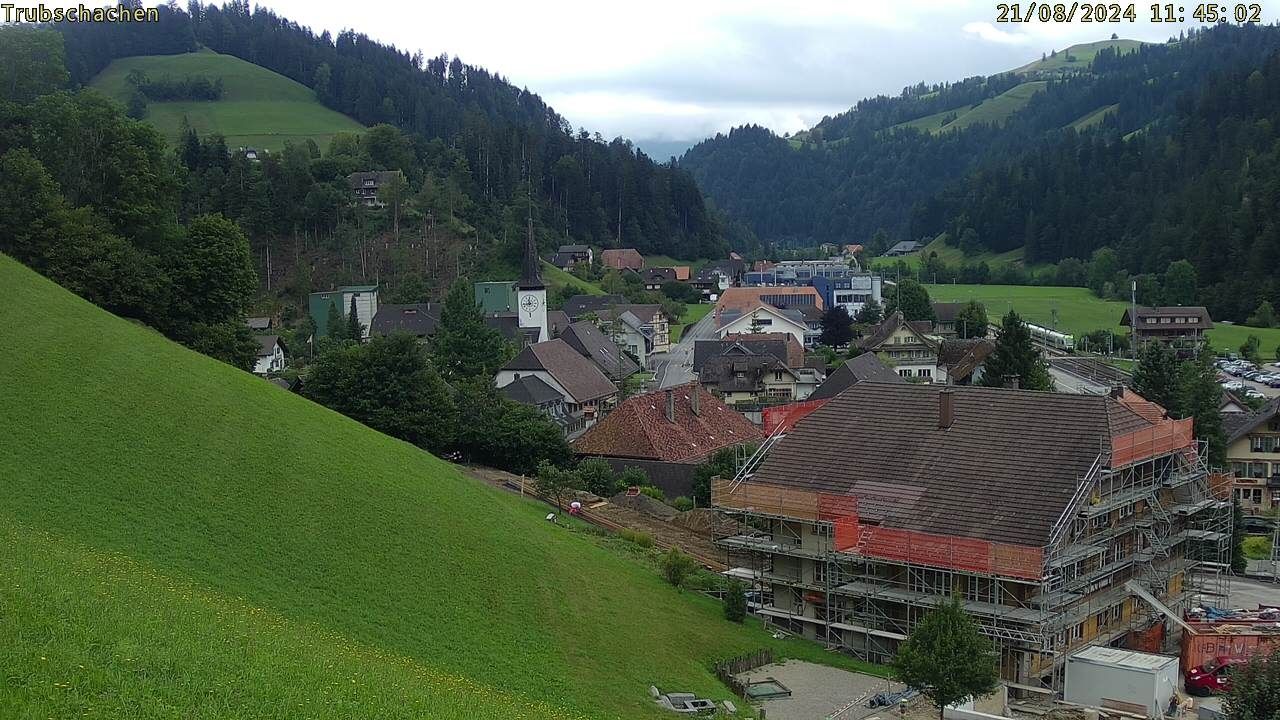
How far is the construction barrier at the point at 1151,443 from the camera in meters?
28.4

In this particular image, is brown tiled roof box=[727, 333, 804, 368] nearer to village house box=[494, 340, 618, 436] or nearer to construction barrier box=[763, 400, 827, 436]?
village house box=[494, 340, 618, 436]

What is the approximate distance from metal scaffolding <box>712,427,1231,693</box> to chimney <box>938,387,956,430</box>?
10.5 ft

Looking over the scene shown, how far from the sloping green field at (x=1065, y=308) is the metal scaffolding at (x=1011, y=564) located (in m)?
64.2

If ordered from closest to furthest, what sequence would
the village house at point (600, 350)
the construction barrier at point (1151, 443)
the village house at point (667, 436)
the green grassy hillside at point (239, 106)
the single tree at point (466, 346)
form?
the construction barrier at point (1151, 443) < the village house at point (667, 436) < the single tree at point (466, 346) < the village house at point (600, 350) < the green grassy hillside at point (239, 106)

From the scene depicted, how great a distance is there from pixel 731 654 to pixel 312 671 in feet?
41.6

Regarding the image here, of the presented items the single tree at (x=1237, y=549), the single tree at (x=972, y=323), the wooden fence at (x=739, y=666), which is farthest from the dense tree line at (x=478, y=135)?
the wooden fence at (x=739, y=666)

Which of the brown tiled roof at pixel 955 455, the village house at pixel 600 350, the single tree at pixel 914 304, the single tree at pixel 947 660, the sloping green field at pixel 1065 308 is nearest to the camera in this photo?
the single tree at pixel 947 660

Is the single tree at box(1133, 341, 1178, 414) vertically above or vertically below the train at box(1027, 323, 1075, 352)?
above

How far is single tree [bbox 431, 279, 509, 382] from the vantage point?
62.7 m

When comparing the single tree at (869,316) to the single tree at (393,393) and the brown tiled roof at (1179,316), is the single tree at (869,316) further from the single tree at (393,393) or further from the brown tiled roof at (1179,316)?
the single tree at (393,393)

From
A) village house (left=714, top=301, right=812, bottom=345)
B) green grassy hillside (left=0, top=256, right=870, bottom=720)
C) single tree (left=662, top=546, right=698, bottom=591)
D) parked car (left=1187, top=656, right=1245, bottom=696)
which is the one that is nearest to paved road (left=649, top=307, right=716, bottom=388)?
village house (left=714, top=301, right=812, bottom=345)

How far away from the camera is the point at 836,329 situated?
93.4m

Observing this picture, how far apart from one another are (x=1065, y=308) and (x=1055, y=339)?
19779mm

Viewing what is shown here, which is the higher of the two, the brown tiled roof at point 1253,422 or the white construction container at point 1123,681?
the brown tiled roof at point 1253,422
